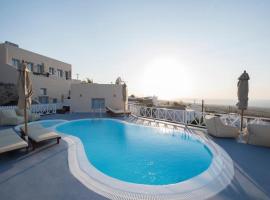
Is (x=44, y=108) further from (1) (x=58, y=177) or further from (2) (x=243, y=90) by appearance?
(2) (x=243, y=90)

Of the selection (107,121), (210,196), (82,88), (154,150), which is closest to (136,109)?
(107,121)

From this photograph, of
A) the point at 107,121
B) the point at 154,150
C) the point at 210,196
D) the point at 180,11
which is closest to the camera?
the point at 210,196

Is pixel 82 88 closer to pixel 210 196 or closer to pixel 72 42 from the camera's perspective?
pixel 72 42

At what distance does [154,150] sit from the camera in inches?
230

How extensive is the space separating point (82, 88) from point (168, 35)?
30.2ft

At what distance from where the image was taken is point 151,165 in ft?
15.1

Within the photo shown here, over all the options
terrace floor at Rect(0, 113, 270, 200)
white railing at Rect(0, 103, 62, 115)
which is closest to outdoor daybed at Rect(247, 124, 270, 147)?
terrace floor at Rect(0, 113, 270, 200)

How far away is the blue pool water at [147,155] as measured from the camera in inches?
159

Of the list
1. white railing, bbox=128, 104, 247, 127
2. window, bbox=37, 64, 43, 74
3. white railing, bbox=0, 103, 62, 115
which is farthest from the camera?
window, bbox=37, 64, 43, 74

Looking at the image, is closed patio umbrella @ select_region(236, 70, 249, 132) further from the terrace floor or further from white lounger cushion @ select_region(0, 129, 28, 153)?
white lounger cushion @ select_region(0, 129, 28, 153)

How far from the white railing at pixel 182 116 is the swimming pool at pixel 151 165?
1.90 meters

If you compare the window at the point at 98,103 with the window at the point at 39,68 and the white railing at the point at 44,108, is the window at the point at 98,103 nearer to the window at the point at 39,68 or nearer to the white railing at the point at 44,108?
the white railing at the point at 44,108

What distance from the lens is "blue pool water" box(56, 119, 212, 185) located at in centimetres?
404

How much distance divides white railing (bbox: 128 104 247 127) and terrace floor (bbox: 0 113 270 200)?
3140 millimetres
